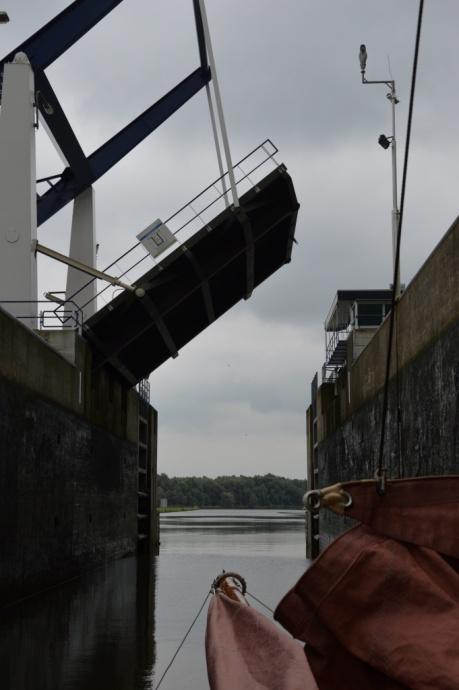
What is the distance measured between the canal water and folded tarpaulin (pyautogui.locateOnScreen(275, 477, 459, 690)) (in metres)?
4.60

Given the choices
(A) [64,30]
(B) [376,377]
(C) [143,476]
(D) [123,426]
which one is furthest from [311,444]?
(A) [64,30]

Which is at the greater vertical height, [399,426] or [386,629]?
[399,426]

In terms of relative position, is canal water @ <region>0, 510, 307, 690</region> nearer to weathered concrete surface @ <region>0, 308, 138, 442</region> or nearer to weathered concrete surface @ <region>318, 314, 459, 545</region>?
weathered concrete surface @ <region>318, 314, 459, 545</region>

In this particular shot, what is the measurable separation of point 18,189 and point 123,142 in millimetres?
5143

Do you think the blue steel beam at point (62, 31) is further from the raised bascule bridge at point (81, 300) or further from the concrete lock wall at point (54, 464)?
the concrete lock wall at point (54, 464)

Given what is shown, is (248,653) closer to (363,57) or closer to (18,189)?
(18,189)

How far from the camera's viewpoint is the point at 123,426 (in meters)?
25.3

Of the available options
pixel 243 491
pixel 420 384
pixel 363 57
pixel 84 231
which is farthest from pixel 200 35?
pixel 243 491

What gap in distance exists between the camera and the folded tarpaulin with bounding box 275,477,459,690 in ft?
8.24

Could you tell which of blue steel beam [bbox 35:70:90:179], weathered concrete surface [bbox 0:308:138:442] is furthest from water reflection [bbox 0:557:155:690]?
blue steel beam [bbox 35:70:90:179]

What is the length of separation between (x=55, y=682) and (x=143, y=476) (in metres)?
23.6

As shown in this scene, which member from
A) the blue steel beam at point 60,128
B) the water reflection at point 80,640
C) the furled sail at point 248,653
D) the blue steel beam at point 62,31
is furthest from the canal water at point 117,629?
the blue steel beam at point 62,31

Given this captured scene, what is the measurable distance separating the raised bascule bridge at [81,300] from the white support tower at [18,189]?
0.02 m

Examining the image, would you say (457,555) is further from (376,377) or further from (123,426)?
(123,426)
